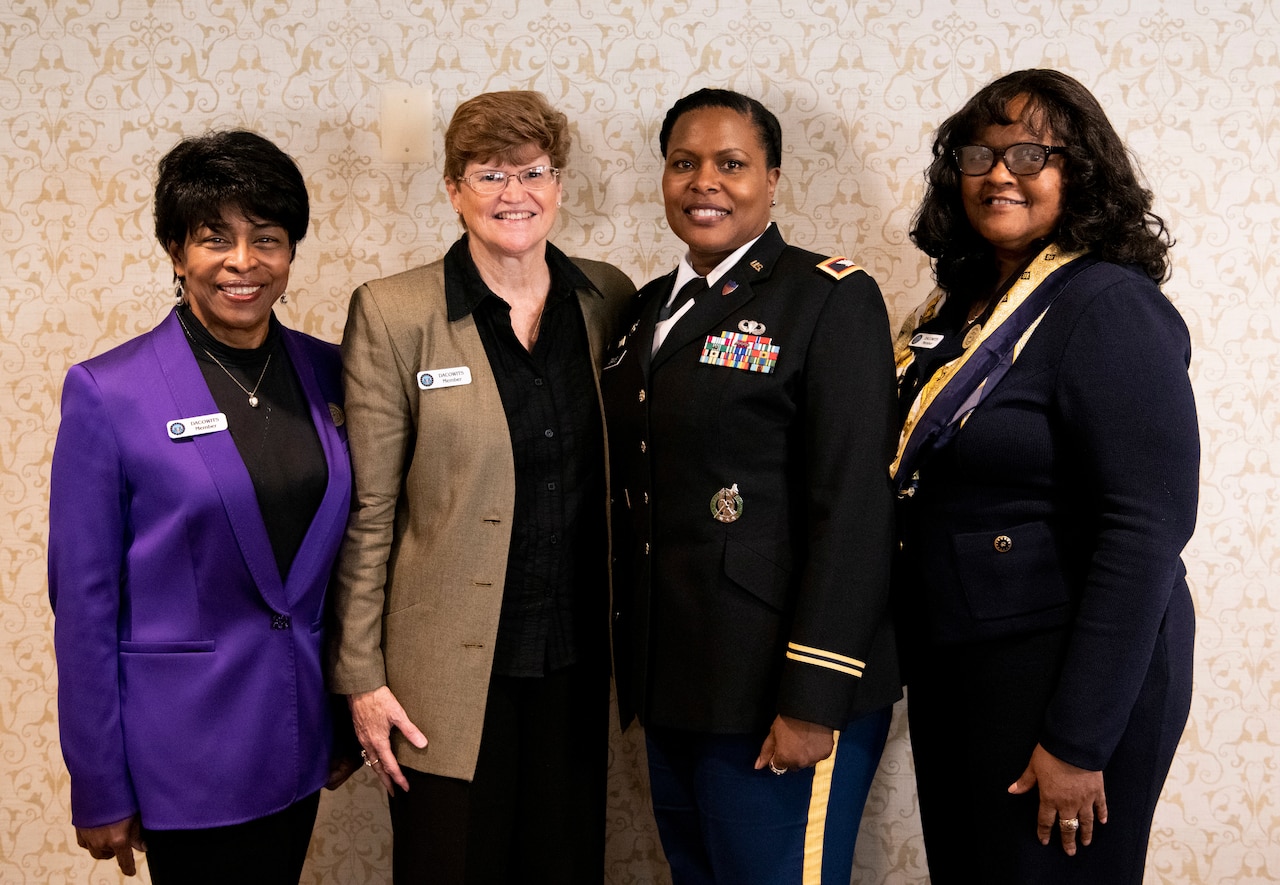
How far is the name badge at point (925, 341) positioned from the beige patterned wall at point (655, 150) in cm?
52

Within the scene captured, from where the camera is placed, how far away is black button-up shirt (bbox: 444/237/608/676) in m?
1.79

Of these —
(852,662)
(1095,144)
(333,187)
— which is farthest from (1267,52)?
(333,187)

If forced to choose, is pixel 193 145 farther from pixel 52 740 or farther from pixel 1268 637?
pixel 1268 637

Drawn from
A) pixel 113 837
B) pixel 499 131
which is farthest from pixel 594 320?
pixel 113 837

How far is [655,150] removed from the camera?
2316 mm

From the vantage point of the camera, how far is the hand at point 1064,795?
4.91 feet

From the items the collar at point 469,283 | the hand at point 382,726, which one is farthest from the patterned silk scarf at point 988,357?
the hand at point 382,726

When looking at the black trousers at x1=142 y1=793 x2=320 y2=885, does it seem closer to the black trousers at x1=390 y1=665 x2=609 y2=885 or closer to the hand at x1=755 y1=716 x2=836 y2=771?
the black trousers at x1=390 y1=665 x2=609 y2=885

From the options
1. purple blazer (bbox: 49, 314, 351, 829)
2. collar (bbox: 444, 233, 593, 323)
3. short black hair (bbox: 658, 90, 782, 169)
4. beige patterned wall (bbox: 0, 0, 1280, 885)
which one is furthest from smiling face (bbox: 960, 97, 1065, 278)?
purple blazer (bbox: 49, 314, 351, 829)

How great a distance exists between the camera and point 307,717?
1.72 metres

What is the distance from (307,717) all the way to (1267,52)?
97.8 inches

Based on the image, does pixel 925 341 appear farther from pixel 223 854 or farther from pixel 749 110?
pixel 223 854

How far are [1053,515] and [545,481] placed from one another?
867 millimetres

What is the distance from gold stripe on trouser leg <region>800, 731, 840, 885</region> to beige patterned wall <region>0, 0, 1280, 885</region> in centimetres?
84
